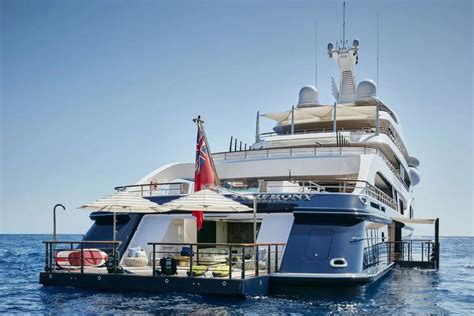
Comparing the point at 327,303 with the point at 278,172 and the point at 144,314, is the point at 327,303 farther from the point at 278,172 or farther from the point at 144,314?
the point at 278,172

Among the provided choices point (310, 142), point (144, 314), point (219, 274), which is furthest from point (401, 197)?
point (144, 314)

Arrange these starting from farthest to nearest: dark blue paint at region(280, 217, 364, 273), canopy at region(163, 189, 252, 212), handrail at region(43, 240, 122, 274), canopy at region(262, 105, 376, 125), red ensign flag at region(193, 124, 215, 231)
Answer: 1. canopy at region(262, 105, 376, 125)
2. red ensign flag at region(193, 124, 215, 231)
3. handrail at region(43, 240, 122, 274)
4. dark blue paint at region(280, 217, 364, 273)
5. canopy at region(163, 189, 252, 212)

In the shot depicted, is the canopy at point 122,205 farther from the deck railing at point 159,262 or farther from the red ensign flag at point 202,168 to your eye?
the red ensign flag at point 202,168

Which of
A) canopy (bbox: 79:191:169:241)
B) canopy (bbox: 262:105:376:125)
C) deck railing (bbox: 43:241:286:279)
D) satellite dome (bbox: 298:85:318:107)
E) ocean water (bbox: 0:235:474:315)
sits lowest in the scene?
ocean water (bbox: 0:235:474:315)

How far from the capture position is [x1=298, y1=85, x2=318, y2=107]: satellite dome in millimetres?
35031

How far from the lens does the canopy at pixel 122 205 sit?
52.0 ft

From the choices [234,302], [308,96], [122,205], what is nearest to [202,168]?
[122,205]

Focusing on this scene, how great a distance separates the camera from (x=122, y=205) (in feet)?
52.1

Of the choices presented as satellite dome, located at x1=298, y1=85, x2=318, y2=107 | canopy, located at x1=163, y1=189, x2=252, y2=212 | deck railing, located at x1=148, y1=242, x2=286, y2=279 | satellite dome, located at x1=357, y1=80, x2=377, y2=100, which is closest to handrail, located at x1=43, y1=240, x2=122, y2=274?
deck railing, located at x1=148, y1=242, x2=286, y2=279

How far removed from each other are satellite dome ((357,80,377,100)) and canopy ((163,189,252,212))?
21.6m

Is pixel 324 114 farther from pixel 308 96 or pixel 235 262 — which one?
pixel 235 262

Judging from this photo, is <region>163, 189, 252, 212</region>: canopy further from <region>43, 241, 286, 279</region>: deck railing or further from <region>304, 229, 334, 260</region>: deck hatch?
<region>304, 229, 334, 260</region>: deck hatch

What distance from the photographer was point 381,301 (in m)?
15.4

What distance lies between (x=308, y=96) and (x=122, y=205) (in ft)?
69.6
